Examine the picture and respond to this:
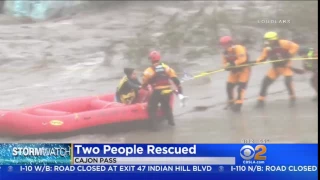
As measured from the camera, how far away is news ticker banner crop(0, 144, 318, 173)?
10.3 feet

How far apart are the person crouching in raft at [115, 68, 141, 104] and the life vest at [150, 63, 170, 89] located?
11 cm

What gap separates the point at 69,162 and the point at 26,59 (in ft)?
2.61

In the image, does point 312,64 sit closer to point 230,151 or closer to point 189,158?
point 230,151

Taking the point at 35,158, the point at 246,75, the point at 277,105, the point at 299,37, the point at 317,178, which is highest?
the point at 299,37

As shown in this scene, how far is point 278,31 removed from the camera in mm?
3105

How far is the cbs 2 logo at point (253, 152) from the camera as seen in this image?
3.15 m

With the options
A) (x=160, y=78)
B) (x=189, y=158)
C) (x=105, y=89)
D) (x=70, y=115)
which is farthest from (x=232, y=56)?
(x=70, y=115)

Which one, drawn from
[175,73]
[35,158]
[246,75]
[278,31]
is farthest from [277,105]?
[35,158]

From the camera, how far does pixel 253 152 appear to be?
10.3 feet

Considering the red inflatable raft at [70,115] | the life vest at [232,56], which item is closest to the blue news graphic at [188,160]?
the red inflatable raft at [70,115]

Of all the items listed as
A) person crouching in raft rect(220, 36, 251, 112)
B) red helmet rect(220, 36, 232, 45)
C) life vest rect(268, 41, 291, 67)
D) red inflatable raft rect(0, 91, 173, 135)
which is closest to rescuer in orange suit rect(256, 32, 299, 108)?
life vest rect(268, 41, 291, 67)

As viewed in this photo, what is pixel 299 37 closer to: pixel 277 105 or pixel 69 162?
pixel 277 105

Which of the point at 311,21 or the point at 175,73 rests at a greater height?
the point at 311,21

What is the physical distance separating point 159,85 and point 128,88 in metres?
0.22
